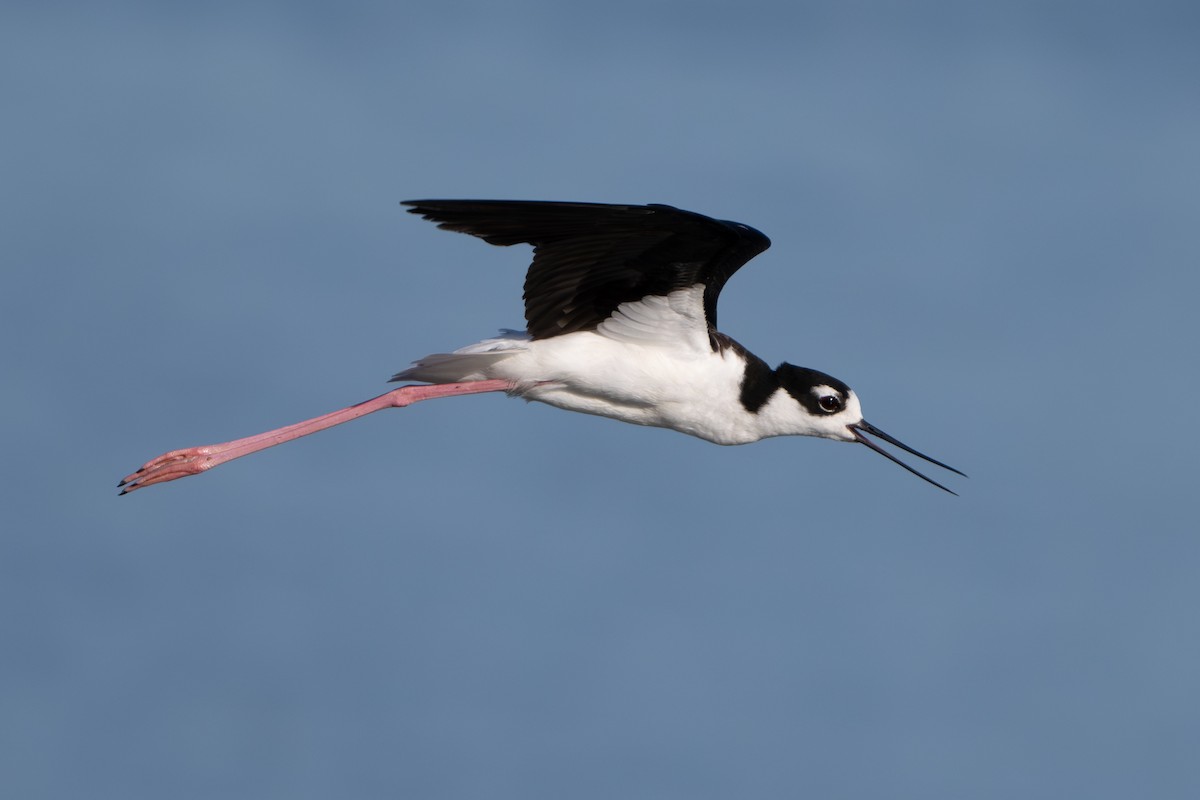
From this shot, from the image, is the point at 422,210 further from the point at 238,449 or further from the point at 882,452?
the point at 882,452

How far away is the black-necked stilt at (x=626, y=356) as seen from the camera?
28.9 ft

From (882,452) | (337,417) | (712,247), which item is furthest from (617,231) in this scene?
(882,452)

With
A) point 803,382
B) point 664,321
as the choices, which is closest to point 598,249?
point 664,321

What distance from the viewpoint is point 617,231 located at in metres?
8.52

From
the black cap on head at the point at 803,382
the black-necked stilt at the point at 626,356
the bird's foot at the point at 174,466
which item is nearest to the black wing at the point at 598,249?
the black-necked stilt at the point at 626,356

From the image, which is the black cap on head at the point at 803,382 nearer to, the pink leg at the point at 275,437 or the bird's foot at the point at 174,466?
the pink leg at the point at 275,437

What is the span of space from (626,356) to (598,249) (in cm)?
78

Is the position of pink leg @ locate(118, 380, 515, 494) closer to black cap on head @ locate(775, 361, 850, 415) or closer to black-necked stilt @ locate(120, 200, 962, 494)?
black-necked stilt @ locate(120, 200, 962, 494)

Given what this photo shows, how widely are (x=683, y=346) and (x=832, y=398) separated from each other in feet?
3.76

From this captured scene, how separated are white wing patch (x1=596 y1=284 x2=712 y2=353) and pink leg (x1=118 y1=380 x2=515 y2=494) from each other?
2.29ft

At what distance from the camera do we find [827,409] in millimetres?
10000

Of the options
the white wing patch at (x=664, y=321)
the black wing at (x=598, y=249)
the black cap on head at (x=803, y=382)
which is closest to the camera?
the black wing at (x=598, y=249)

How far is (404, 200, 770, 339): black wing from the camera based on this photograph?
805 centimetres

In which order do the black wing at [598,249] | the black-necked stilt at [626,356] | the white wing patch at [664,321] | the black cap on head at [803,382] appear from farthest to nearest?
the black cap on head at [803,382] < the white wing patch at [664,321] < the black-necked stilt at [626,356] < the black wing at [598,249]
